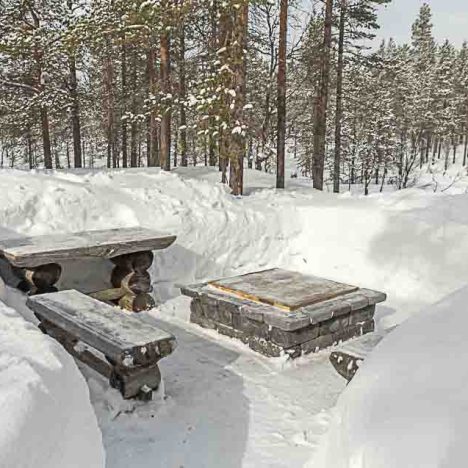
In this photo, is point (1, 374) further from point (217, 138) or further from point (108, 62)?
point (108, 62)

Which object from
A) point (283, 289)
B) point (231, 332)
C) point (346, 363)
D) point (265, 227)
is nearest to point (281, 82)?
point (265, 227)

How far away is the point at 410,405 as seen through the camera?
182 centimetres

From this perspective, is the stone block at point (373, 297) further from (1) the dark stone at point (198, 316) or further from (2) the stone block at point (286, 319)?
(1) the dark stone at point (198, 316)

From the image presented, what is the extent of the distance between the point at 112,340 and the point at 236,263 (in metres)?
3.76

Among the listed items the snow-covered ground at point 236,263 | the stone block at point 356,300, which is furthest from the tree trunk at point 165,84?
the stone block at point 356,300

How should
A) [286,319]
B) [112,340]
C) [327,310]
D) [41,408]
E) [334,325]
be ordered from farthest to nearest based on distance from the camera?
[334,325]
[327,310]
[286,319]
[112,340]
[41,408]

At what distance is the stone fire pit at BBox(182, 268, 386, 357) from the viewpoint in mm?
4789

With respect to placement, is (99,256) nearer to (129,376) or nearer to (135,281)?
(135,281)

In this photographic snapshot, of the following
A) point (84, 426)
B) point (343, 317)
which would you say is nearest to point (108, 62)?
point (343, 317)

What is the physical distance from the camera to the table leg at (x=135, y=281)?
234 inches

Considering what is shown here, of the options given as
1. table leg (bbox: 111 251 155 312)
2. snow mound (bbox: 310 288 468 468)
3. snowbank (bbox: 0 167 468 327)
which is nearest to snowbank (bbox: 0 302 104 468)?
snow mound (bbox: 310 288 468 468)

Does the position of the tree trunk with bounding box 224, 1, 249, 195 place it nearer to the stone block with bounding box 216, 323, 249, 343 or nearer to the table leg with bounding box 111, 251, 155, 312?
the table leg with bounding box 111, 251, 155, 312

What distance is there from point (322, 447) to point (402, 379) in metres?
0.66

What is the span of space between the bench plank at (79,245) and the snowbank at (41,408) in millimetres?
2347
